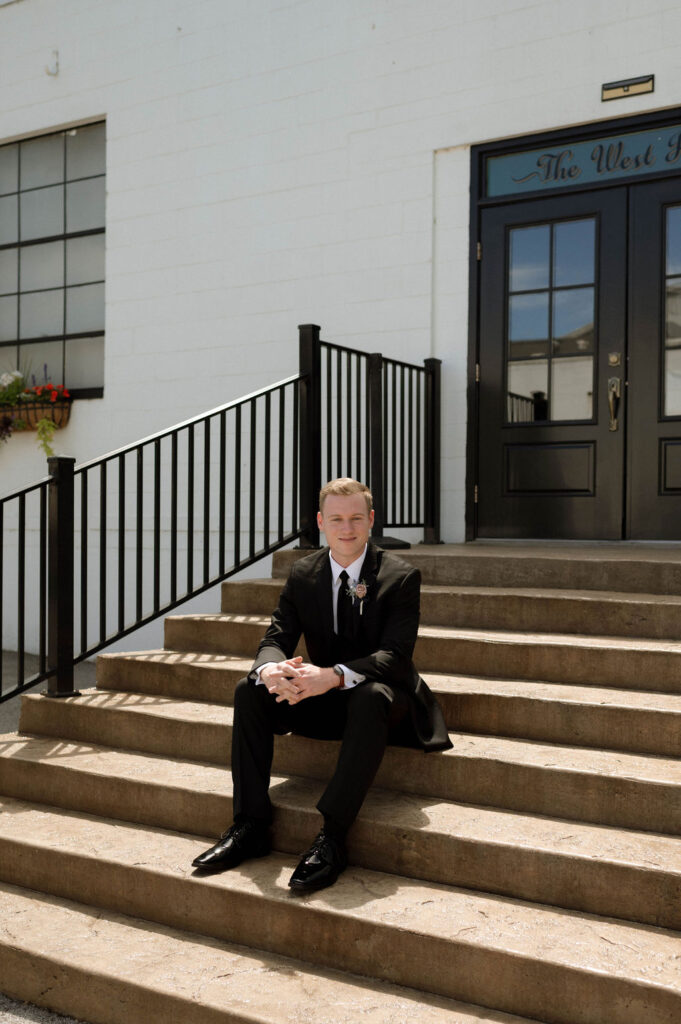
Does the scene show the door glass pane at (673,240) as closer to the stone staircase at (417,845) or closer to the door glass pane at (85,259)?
the stone staircase at (417,845)

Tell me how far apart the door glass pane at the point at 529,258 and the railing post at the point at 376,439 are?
98cm

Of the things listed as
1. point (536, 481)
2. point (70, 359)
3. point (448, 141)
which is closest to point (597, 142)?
point (448, 141)

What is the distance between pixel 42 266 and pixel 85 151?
860 mm

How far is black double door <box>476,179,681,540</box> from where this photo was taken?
461 centimetres

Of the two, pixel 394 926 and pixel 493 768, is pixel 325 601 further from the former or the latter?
pixel 394 926

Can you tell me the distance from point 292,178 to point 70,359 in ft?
6.91

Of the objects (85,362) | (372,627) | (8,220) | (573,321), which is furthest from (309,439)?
(8,220)

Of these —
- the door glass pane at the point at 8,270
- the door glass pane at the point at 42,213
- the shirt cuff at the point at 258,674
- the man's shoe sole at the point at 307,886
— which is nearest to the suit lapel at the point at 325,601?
the shirt cuff at the point at 258,674

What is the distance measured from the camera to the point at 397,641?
105 inches

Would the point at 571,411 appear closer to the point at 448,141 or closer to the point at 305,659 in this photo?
the point at 448,141

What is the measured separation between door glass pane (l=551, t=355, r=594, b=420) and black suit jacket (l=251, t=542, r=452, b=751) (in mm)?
2297

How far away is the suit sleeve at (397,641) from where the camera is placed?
2.60m

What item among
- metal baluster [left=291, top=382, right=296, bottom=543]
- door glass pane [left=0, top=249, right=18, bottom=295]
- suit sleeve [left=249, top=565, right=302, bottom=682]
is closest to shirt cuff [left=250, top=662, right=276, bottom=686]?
suit sleeve [left=249, top=565, right=302, bottom=682]

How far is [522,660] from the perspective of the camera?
3.19 m
